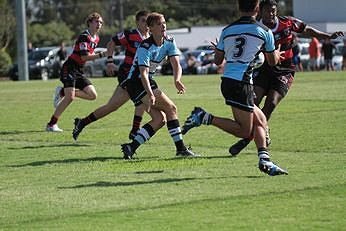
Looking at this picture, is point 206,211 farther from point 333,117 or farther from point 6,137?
point 333,117

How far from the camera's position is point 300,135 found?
15.4 metres

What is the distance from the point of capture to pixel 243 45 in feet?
36.1

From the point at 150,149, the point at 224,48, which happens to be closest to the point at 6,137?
the point at 150,149

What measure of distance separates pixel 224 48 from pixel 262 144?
47.8 inches

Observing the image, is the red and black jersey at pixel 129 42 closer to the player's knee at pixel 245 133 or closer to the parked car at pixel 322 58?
the player's knee at pixel 245 133

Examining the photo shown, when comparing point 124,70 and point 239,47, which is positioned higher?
point 239,47

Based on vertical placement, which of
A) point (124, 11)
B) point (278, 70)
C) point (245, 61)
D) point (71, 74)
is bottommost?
point (124, 11)

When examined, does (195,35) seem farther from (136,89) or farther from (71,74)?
(136,89)

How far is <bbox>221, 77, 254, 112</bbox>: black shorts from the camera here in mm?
11078

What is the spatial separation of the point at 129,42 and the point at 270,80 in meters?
2.85

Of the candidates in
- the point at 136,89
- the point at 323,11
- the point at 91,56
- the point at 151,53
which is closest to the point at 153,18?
the point at 151,53

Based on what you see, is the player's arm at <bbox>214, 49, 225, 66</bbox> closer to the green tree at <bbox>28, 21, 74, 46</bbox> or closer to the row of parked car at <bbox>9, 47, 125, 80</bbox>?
the row of parked car at <bbox>9, 47, 125, 80</bbox>

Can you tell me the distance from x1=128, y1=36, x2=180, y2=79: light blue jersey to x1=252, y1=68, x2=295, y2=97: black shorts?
1.31m

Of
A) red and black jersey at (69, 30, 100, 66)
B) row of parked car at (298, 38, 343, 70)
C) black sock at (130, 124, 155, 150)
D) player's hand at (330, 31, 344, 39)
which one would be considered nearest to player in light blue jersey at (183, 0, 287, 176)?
black sock at (130, 124, 155, 150)
